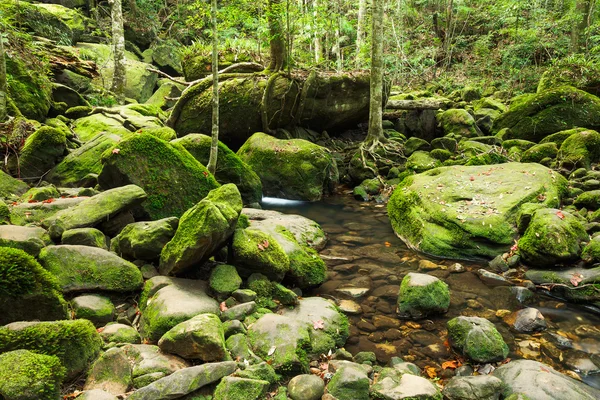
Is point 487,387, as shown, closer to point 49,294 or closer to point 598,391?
point 598,391

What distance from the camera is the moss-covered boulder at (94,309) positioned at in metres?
4.23

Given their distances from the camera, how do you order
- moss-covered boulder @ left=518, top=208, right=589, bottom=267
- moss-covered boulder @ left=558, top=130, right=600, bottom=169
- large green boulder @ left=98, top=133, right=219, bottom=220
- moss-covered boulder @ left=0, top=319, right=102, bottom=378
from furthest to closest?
moss-covered boulder @ left=558, top=130, right=600, bottom=169 → large green boulder @ left=98, top=133, right=219, bottom=220 → moss-covered boulder @ left=518, top=208, right=589, bottom=267 → moss-covered boulder @ left=0, top=319, right=102, bottom=378

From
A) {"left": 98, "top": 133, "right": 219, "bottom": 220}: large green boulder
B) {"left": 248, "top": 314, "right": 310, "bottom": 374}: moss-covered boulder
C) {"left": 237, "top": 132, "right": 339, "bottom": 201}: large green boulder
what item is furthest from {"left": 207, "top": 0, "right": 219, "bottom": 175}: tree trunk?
{"left": 248, "top": 314, "right": 310, "bottom": 374}: moss-covered boulder

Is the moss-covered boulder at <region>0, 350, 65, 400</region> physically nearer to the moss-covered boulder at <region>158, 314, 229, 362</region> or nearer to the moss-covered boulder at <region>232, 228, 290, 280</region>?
the moss-covered boulder at <region>158, 314, 229, 362</region>

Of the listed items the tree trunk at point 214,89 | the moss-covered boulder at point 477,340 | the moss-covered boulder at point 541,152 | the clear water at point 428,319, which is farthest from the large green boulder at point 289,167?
the moss-covered boulder at point 477,340

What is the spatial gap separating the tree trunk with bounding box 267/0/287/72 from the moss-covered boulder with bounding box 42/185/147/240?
8.54m

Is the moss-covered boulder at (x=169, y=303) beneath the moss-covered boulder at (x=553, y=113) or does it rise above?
beneath

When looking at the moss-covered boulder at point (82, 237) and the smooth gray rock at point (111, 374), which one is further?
the moss-covered boulder at point (82, 237)

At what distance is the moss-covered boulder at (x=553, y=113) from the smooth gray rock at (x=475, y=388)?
12023 mm

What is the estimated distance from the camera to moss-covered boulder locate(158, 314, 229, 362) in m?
3.73

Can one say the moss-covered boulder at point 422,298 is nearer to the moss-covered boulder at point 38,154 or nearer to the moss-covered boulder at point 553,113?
the moss-covered boulder at point 38,154

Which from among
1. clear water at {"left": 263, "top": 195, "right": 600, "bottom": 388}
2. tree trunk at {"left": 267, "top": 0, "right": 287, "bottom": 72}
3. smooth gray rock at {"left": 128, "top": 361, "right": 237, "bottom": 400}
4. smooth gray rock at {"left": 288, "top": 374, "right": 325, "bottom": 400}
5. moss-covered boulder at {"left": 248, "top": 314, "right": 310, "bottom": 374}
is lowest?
clear water at {"left": 263, "top": 195, "right": 600, "bottom": 388}

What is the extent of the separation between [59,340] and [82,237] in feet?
7.21

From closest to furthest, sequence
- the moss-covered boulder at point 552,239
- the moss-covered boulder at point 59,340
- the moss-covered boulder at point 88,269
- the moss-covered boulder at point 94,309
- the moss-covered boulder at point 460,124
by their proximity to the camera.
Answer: the moss-covered boulder at point 59,340, the moss-covered boulder at point 94,309, the moss-covered boulder at point 88,269, the moss-covered boulder at point 552,239, the moss-covered boulder at point 460,124
